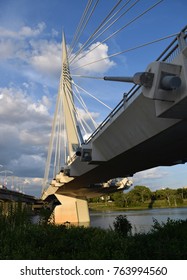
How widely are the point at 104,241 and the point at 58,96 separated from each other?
3172 cm

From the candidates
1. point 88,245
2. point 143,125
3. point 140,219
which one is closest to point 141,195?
point 140,219

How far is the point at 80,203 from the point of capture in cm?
5862

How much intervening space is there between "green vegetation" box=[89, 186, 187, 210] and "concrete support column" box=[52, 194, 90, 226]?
57513 mm

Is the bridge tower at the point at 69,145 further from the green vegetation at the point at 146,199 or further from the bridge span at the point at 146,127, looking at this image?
the green vegetation at the point at 146,199

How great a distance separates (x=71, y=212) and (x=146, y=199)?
73.6 metres

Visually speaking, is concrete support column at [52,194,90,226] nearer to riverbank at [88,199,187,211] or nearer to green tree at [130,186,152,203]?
riverbank at [88,199,187,211]

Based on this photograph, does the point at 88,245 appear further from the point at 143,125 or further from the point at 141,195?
the point at 141,195

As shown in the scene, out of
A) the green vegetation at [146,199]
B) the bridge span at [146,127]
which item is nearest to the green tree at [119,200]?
the green vegetation at [146,199]


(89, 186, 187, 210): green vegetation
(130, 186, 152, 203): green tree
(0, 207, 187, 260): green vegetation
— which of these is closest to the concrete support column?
(0, 207, 187, 260): green vegetation

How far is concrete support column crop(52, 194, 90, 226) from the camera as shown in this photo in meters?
54.5

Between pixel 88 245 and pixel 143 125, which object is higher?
pixel 143 125

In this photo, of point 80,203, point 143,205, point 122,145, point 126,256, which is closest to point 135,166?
point 122,145

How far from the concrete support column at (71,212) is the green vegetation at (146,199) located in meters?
57.5

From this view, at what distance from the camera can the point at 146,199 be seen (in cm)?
12531
